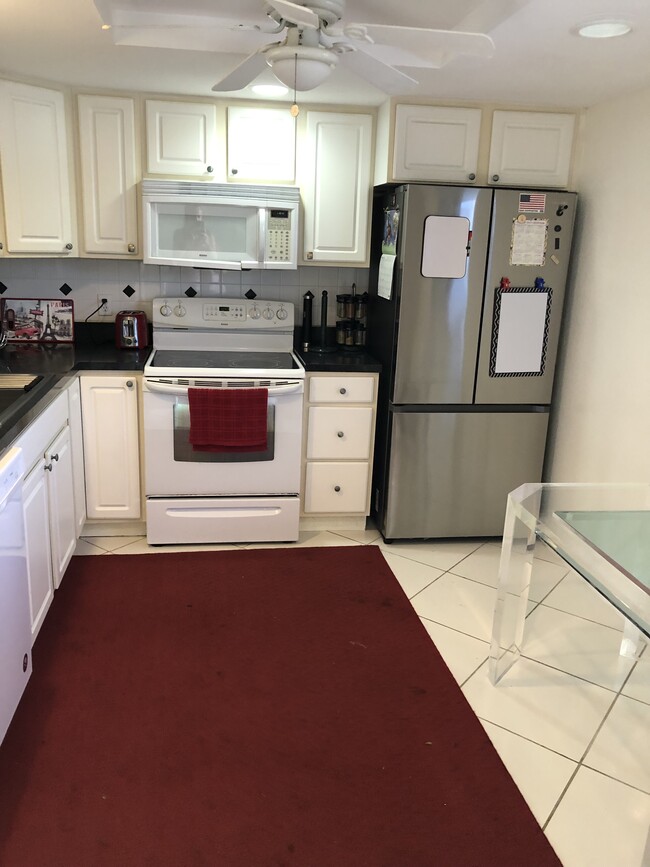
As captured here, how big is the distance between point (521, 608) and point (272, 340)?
6.19 ft

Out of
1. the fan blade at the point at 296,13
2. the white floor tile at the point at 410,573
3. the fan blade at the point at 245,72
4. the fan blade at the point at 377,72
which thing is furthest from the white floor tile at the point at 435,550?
the fan blade at the point at 296,13

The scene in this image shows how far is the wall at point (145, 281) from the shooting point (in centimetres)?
374

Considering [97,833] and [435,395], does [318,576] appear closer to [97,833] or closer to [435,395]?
[435,395]

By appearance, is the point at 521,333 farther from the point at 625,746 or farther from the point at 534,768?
the point at 534,768

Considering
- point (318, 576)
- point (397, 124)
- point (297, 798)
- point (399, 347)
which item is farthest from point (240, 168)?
point (297, 798)

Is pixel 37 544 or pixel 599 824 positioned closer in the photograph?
pixel 599 824

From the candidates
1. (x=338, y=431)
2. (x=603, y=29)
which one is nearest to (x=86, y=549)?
(x=338, y=431)

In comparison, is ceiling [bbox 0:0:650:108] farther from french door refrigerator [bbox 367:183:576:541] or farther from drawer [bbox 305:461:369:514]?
drawer [bbox 305:461:369:514]

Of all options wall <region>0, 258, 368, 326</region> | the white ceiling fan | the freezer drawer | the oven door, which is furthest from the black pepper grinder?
the white ceiling fan

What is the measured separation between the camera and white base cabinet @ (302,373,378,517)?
349 cm

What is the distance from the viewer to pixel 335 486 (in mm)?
3635

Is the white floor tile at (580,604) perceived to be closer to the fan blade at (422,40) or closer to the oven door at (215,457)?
the oven door at (215,457)

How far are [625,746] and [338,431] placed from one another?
1.87 m

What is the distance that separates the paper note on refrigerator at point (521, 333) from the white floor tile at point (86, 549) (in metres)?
2.10
